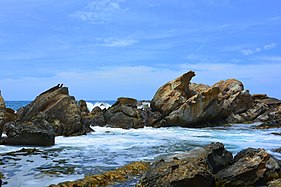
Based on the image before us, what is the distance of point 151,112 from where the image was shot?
3306 cm

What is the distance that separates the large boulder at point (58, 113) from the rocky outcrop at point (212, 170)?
43.9ft

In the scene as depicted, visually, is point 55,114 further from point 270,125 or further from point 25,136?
point 270,125

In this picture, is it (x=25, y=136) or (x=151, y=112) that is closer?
(x=25, y=136)

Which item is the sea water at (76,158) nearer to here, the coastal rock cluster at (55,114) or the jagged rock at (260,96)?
the coastal rock cluster at (55,114)

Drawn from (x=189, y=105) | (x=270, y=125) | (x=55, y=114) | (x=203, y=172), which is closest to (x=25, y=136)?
(x=55, y=114)

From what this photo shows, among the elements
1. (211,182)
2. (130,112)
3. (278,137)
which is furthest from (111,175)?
(130,112)

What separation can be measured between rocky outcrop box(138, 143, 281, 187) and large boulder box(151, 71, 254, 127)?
64.8 ft

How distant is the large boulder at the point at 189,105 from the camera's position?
31.1 meters

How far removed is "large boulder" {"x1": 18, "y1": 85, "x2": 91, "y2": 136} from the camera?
879 inches

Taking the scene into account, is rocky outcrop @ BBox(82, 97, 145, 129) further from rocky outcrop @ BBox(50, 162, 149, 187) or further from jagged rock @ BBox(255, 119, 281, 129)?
rocky outcrop @ BBox(50, 162, 149, 187)

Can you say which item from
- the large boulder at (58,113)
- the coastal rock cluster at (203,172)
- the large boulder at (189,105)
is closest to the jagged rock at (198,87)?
the large boulder at (189,105)

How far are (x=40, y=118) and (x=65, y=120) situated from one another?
176 centimetres

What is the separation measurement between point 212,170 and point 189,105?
830 inches

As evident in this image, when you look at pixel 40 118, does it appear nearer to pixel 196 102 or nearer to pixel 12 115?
pixel 12 115
